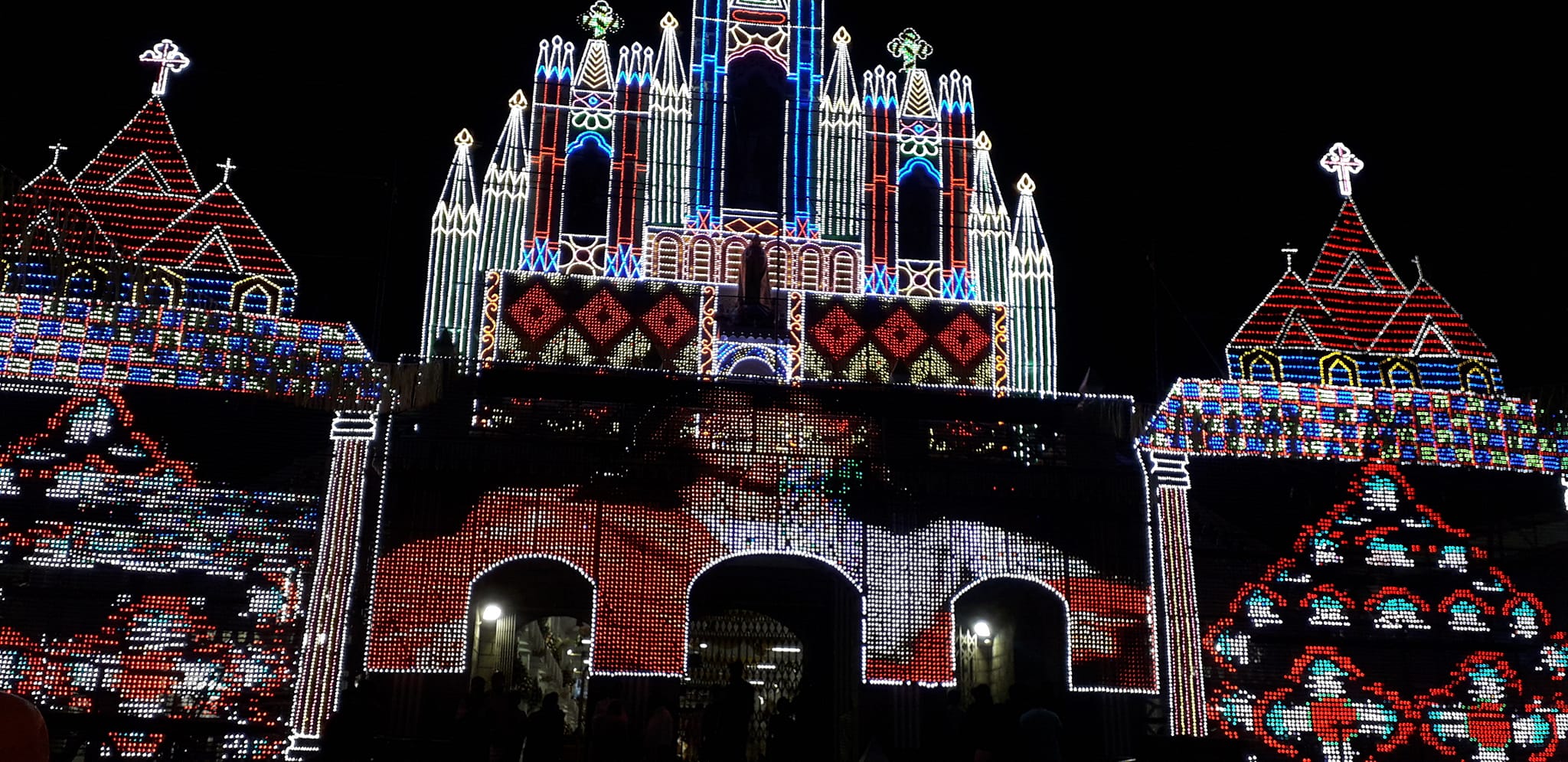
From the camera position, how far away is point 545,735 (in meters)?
11.3

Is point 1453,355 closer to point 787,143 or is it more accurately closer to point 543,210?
point 787,143

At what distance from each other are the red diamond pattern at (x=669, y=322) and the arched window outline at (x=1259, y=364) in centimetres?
794

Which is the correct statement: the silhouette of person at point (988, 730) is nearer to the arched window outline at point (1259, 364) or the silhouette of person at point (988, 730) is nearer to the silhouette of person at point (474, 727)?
the silhouette of person at point (474, 727)

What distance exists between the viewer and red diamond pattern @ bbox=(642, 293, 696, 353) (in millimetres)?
17672

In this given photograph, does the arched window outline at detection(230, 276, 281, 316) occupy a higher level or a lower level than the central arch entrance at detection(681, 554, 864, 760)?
higher

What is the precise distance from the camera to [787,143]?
18844 millimetres

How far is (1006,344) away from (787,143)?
14.2ft

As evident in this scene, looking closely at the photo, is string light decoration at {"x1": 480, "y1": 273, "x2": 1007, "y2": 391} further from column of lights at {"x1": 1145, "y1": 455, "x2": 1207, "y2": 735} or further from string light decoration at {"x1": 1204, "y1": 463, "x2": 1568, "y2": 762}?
string light decoration at {"x1": 1204, "y1": 463, "x2": 1568, "y2": 762}

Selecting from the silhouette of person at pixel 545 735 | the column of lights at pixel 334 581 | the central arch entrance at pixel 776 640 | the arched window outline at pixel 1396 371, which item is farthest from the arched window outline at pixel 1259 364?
the column of lights at pixel 334 581

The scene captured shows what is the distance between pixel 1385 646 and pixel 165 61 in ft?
61.6

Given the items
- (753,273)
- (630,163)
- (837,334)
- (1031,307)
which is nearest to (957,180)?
(1031,307)

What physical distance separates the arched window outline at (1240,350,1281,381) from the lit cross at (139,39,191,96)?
15648 mm

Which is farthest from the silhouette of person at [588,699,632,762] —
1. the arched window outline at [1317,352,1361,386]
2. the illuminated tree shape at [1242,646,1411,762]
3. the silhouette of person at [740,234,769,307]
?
the arched window outline at [1317,352,1361,386]

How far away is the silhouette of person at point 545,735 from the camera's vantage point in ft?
36.9
